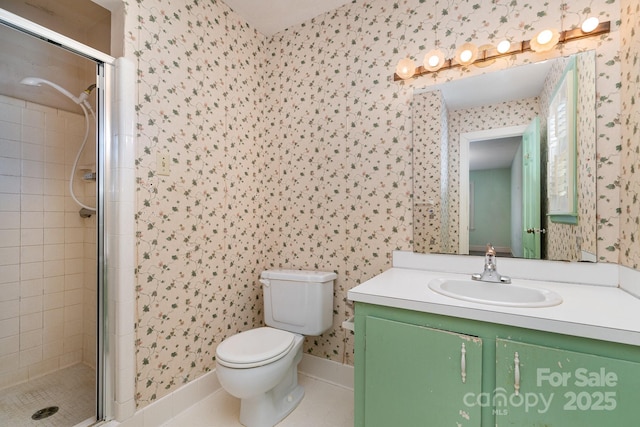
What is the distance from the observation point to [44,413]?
1591 mm

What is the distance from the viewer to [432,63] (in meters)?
1.57

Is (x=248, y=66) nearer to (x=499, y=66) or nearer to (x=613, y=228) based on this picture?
(x=499, y=66)

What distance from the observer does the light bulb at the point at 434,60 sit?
1560 millimetres

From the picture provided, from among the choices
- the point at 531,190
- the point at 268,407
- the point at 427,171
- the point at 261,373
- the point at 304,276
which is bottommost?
the point at 268,407

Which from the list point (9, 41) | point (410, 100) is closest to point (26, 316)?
point (9, 41)

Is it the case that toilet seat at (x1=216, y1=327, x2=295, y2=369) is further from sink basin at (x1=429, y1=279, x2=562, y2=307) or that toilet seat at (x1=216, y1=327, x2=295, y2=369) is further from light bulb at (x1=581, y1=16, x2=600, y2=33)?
light bulb at (x1=581, y1=16, x2=600, y2=33)

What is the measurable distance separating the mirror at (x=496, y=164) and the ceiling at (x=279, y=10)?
95 cm

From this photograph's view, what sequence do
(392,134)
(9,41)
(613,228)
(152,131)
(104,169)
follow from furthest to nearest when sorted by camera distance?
(392,134) < (9,41) < (152,131) < (104,169) < (613,228)

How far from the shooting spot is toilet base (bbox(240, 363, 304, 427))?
1.53 metres

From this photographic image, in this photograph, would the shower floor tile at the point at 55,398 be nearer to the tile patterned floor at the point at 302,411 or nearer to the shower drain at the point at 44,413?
the shower drain at the point at 44,413

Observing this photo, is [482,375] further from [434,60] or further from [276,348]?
[434,60]

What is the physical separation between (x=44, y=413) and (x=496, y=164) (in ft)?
9.21

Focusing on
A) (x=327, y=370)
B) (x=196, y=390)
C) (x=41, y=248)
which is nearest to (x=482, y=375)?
(x=327, y=370)

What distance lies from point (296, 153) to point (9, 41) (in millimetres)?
1738
